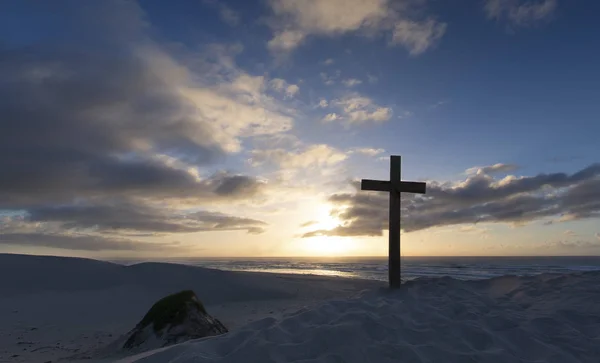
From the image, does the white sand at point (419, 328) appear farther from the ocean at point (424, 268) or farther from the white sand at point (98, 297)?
the ocean at point (424, 268)

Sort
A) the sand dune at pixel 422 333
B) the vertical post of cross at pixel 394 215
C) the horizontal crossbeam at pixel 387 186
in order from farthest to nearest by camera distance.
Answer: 1. the horizontal crossbeam at pixel 387 186
2. the vertical post of cross at pixel 394 215
3. the sand dune at pixel 422 333

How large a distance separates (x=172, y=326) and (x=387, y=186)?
18.4 ft

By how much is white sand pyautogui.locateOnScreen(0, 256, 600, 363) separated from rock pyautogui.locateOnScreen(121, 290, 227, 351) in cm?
161

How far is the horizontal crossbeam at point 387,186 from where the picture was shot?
895cm

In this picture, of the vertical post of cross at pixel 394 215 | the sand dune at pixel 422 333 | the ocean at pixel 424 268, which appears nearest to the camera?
the sand dune at pixel 422 333

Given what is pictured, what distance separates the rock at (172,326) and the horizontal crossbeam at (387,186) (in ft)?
14.7

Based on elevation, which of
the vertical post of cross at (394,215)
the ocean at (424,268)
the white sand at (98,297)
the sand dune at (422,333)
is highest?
the vertical post of cross at (394,215)

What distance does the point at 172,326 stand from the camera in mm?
7410

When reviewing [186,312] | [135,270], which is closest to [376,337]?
[186,312]

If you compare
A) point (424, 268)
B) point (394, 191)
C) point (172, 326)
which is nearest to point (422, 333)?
point (394, 191)

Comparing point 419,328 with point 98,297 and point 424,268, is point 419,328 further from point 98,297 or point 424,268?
point 424,268

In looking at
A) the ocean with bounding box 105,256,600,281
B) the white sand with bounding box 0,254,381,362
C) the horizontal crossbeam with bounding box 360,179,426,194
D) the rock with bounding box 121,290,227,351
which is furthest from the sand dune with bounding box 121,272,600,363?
the ocean with bounding box 105,256,600,281

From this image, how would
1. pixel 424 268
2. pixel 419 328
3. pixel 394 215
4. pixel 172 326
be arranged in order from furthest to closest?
pixel 424 268 → pixel 394 215 → pixel 172 326 → pixel 419 328

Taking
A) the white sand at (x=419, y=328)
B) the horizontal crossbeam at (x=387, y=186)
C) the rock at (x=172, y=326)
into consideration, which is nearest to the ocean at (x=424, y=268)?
the horizontal crossbeam at (x=387, y=186)
